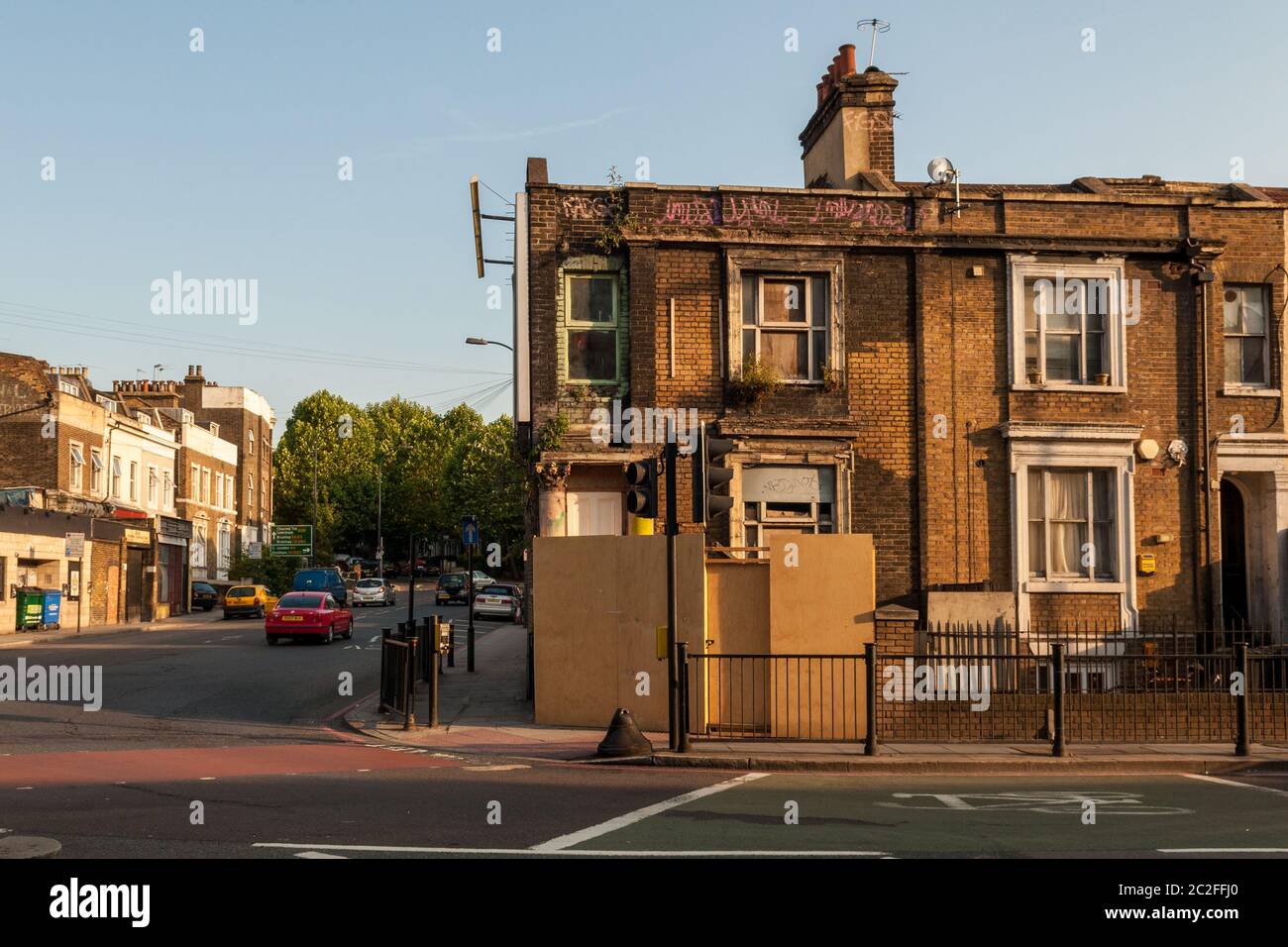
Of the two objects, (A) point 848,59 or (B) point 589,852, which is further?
(A) point 848,59

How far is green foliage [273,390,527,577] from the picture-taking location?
9550 centimetres

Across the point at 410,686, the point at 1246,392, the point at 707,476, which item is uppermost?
the point at 1246,392

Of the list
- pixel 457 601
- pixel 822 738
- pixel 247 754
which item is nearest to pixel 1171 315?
pixel 822 738

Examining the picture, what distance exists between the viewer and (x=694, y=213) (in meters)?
21.0

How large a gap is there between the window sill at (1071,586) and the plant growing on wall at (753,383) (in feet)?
17.4

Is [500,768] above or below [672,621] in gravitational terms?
below

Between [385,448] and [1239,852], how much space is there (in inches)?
3724

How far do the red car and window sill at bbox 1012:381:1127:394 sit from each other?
2088cm

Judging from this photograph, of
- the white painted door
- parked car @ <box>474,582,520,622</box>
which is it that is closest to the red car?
parked car @ <box>474,582,520,622</box>

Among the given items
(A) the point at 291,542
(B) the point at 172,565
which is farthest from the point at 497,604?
(A) the point at 291,542

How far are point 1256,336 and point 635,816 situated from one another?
642 inches

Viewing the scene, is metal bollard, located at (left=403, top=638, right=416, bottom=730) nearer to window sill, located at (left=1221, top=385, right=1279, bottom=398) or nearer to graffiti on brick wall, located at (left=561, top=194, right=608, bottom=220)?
graffiti on brick wall, located at (left=561, top=194, right=608, bottom=220)

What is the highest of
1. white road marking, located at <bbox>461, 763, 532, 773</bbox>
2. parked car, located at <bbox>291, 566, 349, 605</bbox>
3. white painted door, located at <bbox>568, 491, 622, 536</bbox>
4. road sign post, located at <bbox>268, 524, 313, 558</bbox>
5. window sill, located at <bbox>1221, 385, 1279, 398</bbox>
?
window sill, located at <bbox>1221, 385, 1279, 398</bbox>

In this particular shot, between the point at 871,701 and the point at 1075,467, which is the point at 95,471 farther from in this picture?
the point at 871,701
